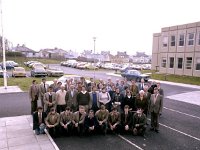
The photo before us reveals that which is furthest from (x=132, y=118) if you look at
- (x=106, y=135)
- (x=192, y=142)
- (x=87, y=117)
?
(x=192, y=142)

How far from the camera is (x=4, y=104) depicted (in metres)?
14.5

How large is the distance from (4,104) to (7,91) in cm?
506

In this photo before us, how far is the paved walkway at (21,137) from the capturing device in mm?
7824

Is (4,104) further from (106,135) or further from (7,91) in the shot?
(106,135)

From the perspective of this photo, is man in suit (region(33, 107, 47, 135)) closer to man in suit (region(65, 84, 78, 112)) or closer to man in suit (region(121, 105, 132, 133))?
man in suit (region(65, 84, 78, 112))

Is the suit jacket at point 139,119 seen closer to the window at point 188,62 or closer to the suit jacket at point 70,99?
the suit jacket at point 70,99

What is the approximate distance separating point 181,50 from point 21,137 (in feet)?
101

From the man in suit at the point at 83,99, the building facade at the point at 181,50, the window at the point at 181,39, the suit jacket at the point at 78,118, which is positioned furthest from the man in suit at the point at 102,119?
the window at the point at 181,39

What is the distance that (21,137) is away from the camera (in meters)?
8.73

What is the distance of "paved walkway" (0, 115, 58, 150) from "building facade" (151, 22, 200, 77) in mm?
27905

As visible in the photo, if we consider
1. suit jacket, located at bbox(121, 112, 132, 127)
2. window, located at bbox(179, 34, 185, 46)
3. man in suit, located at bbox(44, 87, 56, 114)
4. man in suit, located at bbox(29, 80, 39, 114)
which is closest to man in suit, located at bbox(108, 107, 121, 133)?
suit jacket, located at bbox(121, 112, 132, 127)

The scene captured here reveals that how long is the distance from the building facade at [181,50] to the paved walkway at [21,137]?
91.6 feet

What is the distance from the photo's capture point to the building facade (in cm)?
3200

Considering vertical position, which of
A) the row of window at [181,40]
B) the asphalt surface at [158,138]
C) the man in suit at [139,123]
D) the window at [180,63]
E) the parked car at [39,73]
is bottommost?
the asphalt surface at [158,138]
